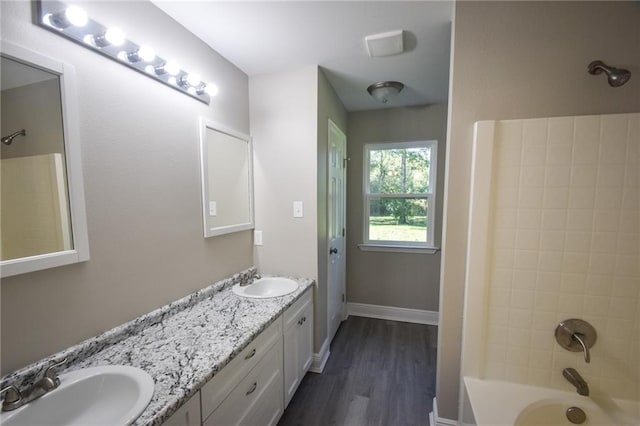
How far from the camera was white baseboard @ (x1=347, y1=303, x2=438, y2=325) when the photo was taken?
2930mm

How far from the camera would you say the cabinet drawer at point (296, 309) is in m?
1.66

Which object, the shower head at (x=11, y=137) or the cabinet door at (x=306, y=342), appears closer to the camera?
the shower head at (x=11, y=137)

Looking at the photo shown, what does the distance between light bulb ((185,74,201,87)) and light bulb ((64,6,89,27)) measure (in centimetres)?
51

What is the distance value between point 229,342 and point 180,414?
0.31m

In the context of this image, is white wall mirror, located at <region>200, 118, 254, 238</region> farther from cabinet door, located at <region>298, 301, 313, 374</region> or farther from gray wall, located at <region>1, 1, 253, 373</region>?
cabinet door, located at <region>298, 301, 313, 374</region>

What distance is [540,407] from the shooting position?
1.24 meters

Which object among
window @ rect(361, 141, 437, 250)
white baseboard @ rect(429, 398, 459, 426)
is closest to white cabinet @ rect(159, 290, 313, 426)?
white baseboard @ rect(429, 398, 459, 426)

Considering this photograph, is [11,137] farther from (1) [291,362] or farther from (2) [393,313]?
(2) [393,313]

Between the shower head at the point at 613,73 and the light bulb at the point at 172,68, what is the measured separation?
2.10 m

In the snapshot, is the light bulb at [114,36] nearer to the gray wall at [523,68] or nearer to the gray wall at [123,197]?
the gray wall at [123,197]

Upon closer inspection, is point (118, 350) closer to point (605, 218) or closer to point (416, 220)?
point (605, 218)

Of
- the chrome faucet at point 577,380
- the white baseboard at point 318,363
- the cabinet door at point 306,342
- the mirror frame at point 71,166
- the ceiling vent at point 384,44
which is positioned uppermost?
the ceiling vent at point 384,44

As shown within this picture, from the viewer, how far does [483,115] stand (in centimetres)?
134

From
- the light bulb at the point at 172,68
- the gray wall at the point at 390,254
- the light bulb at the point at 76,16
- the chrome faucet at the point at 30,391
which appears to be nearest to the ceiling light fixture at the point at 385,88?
the gray wall at the point at 390,254
